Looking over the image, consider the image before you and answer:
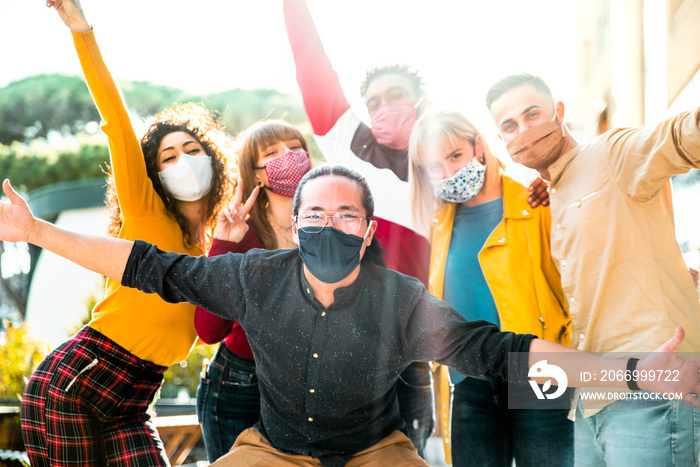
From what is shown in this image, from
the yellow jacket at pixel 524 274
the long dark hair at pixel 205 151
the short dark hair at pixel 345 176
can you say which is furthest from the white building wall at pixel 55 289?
the yellow jacket at pixel 524 274

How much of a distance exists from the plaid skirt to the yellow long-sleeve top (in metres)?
0.08

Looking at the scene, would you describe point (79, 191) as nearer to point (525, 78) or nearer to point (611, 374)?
point (525, 78)

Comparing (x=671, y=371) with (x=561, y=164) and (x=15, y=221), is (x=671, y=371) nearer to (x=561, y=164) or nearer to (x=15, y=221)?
(x=561, y=164)

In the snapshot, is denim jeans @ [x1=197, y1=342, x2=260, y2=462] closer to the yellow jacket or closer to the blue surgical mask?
the yellow jacket

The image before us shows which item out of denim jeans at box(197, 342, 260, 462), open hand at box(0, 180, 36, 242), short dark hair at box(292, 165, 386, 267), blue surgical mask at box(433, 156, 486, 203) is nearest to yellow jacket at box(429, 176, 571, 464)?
blue surgical mask at box(433, 156, 486, 203)

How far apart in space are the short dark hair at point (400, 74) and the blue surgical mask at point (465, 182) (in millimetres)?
578

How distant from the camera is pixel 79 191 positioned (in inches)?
364

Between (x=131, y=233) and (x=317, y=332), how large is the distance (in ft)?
3.59

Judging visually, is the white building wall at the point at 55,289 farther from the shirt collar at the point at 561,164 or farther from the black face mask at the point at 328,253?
the shirt collar at the point at 561,164

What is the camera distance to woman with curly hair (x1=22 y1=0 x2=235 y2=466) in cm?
260

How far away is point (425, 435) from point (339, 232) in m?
1.21

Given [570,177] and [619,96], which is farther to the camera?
[619,96]

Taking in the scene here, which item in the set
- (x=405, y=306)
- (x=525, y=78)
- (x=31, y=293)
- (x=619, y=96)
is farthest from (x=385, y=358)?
(x=31, y=293)

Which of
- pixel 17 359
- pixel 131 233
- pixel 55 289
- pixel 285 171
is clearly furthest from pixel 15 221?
pixel 55 289
